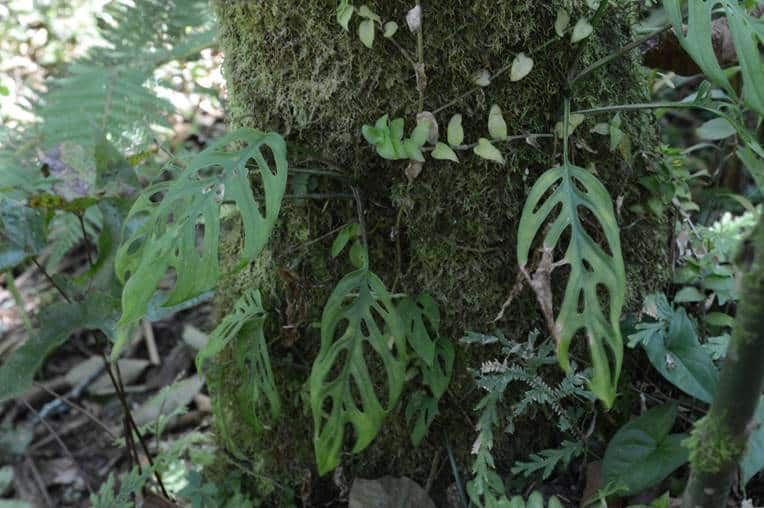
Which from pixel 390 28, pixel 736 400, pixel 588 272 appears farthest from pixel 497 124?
pixel 736 400

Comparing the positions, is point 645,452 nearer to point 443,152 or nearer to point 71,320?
point 443,152

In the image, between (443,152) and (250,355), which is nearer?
(443,152)

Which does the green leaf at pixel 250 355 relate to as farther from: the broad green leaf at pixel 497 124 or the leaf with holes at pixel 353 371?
the broad green leaf at pixel 497 124

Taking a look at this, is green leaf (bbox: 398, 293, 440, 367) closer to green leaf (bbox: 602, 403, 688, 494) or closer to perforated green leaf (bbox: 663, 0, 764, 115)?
green leaf (bbox: 602, 403, 688, 494)

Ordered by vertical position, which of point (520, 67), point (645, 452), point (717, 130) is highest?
point (520, 67)

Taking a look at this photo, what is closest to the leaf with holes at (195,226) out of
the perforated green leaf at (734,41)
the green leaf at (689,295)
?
the perforated green leaf at (734,41)

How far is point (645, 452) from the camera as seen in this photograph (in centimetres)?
142

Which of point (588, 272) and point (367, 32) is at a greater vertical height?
point (367, 32)

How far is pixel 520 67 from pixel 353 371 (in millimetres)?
715

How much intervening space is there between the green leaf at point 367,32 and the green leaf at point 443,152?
0.85ft

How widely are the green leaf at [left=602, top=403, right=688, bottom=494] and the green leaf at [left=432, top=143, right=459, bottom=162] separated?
70 centimetres

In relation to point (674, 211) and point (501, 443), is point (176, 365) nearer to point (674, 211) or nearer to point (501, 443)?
point (501, 443)

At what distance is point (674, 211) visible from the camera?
173 centimetres

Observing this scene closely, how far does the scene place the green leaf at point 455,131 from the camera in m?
1.43
